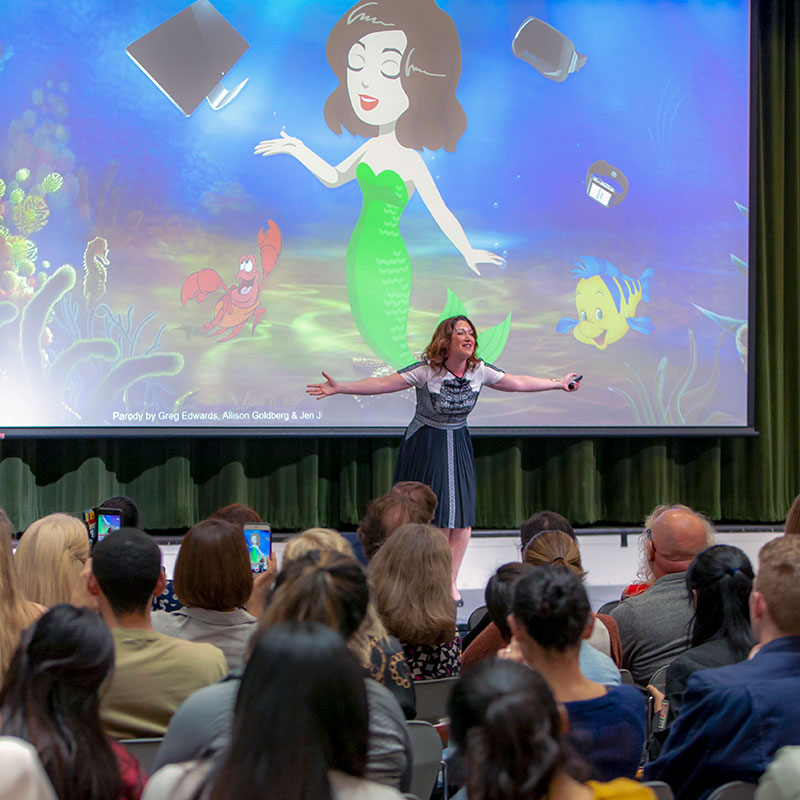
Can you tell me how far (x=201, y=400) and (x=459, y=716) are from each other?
15.1 feet

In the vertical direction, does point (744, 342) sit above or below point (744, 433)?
above

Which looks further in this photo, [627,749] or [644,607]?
[644,607]

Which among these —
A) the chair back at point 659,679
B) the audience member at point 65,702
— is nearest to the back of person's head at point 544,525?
the chair back at point 659,679

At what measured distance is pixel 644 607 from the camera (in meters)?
2.66

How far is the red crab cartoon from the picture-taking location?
5.58m

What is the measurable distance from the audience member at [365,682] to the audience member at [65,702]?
15 cm

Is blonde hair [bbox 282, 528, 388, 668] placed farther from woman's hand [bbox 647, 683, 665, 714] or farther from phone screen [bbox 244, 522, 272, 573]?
woman's hand [bbox 647, 683, 665, 714]

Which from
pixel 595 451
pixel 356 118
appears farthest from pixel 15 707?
pixel 595 451

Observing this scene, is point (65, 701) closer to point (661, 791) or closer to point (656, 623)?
point (661, 791)

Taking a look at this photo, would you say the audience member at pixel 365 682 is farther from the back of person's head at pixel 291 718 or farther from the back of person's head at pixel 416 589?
the back of person's head at pixel 416 589

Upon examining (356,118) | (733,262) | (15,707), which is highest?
(356,118)

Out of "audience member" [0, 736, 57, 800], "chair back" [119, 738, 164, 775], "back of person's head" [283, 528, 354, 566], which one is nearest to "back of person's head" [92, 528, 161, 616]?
"chair back" [119, 738, 164, 775]

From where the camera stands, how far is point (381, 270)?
5.84 meters

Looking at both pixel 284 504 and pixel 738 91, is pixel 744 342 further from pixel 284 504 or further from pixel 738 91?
pixel 284 504
